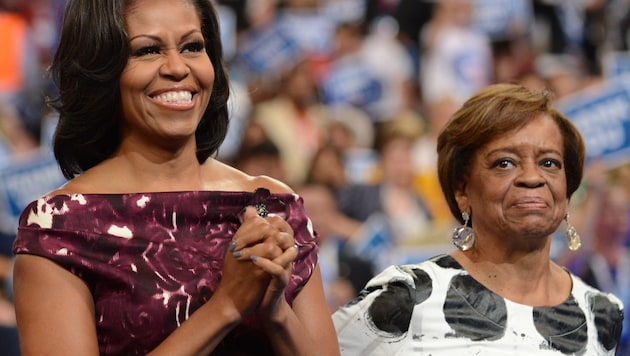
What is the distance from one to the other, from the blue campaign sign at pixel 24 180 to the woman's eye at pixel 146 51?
3187mm

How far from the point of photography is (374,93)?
5.48m

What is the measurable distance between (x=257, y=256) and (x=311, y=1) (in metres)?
3.94

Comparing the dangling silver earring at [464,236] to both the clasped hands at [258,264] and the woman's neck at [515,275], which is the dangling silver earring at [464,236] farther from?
the clasped hands at [258,264]

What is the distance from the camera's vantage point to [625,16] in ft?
18.9

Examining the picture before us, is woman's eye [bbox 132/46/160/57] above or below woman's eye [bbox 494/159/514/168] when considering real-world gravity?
above

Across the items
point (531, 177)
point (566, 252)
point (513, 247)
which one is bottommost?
point (566, 252)

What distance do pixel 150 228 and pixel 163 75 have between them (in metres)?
0.25

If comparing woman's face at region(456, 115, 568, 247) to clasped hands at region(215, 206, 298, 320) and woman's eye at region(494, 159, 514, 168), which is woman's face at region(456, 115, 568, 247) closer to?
woman's eye at region(494, 159, 514, 168)

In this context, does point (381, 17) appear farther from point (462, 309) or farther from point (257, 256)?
point (257, 256)

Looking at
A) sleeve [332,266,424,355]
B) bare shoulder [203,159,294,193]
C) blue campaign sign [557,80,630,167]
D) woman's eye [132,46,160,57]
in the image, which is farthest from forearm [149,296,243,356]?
blue campaign sign [557,80,630,167]

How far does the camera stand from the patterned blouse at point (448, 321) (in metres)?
2.18

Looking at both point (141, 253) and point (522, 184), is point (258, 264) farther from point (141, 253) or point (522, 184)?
point (522, 184)

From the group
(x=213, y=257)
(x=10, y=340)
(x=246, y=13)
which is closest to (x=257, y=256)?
(x=213, y=257)

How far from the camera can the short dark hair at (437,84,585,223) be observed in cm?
224
